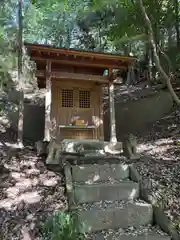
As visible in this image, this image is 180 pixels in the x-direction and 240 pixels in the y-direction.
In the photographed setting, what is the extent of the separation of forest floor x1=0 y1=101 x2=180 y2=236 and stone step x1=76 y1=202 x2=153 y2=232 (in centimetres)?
35

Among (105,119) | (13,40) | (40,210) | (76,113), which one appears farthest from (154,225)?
(13,40)

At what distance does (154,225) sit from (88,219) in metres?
1.15

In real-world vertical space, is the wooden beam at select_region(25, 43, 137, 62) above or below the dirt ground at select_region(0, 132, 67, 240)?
above

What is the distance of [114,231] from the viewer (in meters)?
3.91

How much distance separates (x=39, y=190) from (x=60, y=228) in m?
1.43

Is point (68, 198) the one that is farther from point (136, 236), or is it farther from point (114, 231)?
point (136, 236)

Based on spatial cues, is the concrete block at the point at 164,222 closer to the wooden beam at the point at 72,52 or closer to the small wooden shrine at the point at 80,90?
the small wooden shrine at the point at 80,90

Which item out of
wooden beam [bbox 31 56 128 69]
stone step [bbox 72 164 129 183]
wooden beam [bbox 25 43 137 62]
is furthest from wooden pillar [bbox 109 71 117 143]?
stone step [bbox 72 164 129 183]

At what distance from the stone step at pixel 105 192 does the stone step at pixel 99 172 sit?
1.36 feet

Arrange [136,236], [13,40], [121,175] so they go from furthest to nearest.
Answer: [13,40] → [121,175] → [136,236]

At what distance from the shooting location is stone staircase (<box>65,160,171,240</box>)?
12.6 ft

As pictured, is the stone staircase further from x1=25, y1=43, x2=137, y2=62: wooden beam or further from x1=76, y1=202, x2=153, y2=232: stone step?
x1=25, y1=43, x2=137, y2=62: wooden beam

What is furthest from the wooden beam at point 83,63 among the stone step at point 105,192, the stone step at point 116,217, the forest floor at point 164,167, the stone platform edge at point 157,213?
the stone step at point 116,217

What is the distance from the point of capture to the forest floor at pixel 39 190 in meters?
3.69
